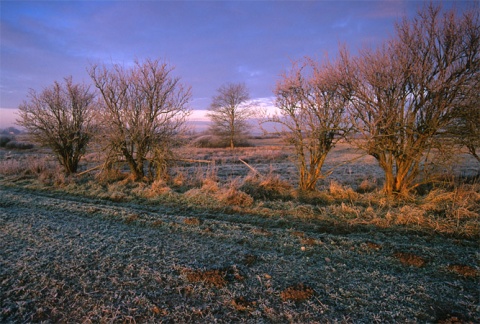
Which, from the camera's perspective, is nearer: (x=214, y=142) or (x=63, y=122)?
(x=63, y=122)

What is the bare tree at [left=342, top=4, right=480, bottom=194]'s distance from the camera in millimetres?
Result: 6473

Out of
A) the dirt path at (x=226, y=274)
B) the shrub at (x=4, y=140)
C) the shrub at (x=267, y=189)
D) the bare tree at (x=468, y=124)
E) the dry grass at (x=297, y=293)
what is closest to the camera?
the dirt path at (x=226, y=274)

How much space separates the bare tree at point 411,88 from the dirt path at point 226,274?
300 cm

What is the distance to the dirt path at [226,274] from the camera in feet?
9.64

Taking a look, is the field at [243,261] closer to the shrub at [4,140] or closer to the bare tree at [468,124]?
the bare tree at [468,124]

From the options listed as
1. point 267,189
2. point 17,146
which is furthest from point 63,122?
point 17,146

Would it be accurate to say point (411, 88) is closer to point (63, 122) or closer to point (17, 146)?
point (63, 122)

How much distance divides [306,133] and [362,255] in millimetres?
4834

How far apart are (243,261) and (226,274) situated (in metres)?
0.45

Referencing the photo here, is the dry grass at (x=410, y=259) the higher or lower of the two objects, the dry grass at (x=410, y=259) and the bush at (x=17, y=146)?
the lower

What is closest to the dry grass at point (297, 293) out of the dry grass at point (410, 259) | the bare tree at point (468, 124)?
the dry grass at point (410, 259)

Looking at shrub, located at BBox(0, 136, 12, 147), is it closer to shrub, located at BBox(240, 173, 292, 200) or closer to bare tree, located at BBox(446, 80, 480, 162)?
shrub, located at BBox(240, 173, 292, 200)

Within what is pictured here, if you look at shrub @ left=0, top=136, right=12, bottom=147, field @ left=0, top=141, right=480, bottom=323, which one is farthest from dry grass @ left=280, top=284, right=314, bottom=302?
shrub @ left=0, top=136, right=12, bottom=147

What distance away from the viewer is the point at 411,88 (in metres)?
7.00
